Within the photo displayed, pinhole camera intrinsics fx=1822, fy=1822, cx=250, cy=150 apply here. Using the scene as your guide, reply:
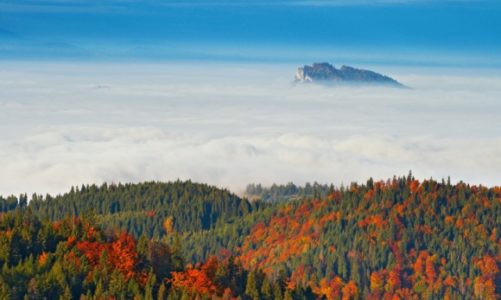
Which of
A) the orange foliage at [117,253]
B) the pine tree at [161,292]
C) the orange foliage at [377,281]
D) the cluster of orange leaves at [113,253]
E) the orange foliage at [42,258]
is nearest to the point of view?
the pine tree at [161,292]

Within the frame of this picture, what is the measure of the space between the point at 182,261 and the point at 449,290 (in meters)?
50.8

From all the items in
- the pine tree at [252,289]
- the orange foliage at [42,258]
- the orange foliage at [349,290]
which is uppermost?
the orange foliage at [42,258]

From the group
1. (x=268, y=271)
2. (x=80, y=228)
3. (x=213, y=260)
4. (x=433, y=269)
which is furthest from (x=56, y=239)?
(x=433, y=269)

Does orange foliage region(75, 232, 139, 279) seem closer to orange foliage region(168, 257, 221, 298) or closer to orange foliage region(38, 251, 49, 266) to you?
orange foliage region(38, 251, 49, 266)

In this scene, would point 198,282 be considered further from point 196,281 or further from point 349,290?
point 349,290

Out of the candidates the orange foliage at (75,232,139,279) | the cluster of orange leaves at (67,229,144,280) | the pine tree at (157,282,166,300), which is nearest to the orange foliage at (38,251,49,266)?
the cluster of orange leaves at (67,229,144,280)

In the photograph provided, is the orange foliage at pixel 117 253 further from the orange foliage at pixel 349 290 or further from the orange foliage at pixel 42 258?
the orange foliage at pixel 349 290

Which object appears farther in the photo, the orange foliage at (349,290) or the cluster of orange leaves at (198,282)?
the orange foliage at (349,290)

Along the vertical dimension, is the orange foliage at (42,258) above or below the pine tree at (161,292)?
above

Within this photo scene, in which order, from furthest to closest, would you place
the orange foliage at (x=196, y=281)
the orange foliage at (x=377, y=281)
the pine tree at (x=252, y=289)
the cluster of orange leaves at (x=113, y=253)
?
the orange foliage at (x=377, y=281), the pine tree at (x=252, y=289), the cluster of orange leaves at (x=113, y=253), the orange foliage at (x=196, y=281)

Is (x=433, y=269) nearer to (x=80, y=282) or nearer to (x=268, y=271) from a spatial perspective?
(x=268, y=271)

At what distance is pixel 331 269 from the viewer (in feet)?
638

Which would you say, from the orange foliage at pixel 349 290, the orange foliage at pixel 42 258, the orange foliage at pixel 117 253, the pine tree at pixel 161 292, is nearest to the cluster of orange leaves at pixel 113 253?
the orange foliage at pixel 117 253

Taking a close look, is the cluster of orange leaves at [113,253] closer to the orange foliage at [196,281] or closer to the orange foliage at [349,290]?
the orange foliage at [196,281]
